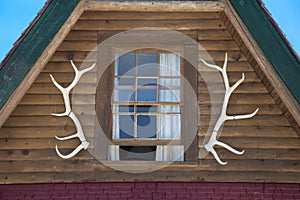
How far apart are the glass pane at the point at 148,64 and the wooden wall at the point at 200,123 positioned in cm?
40

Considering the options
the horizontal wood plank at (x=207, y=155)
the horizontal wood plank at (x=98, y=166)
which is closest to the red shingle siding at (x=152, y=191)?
the horizontal wood plank at (x=98, y=166)

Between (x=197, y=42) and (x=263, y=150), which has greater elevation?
(x=197, y=42)

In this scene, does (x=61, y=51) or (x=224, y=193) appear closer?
(x=224, y=193)

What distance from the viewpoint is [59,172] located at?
25.9 ft

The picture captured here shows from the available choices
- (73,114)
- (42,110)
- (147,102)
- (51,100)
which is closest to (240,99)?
(147,102)

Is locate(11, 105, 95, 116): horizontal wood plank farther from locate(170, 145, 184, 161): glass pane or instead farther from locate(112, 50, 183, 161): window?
locate(170, 145, 184, 161): glass pane

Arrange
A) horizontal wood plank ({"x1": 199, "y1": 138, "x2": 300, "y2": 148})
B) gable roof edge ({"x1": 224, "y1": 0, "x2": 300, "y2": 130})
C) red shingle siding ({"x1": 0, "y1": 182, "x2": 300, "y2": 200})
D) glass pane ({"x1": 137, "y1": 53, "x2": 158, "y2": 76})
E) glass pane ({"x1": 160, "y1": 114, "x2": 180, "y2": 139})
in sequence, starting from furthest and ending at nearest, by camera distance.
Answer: glass pane ({"x1": 137, "y1": 53, "x2": 158, "y2": 76}), glass pane ({"x1": 160, "y1": 114, "x2": 180, "y2": 139}), horizontal wood plank ({"x1": 199, "y1": 138, "x2": 300, "y2": 148}), red shingle siding ({"x1": 0, "y1": 182, "x2": 300, "y2": 200}), gable roof edge ({"x1": 224, "y1": 0, "x2": 300, "y2": 130})

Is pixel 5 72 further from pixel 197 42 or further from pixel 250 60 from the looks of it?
pixel 250 60

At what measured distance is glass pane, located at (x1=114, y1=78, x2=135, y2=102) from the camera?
827 centimetres

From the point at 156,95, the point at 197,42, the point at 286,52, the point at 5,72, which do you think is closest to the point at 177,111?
the point at 156,95

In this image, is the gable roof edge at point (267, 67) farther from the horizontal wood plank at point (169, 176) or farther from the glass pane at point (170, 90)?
the glass pane at point (170, 90)

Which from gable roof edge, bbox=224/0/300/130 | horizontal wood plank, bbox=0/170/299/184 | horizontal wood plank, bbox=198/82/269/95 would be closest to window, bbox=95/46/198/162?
horizontal wood plank, bbox=198/82/269/95

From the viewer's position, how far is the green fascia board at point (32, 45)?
734 centimetres

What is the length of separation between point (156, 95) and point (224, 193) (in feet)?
4.94
